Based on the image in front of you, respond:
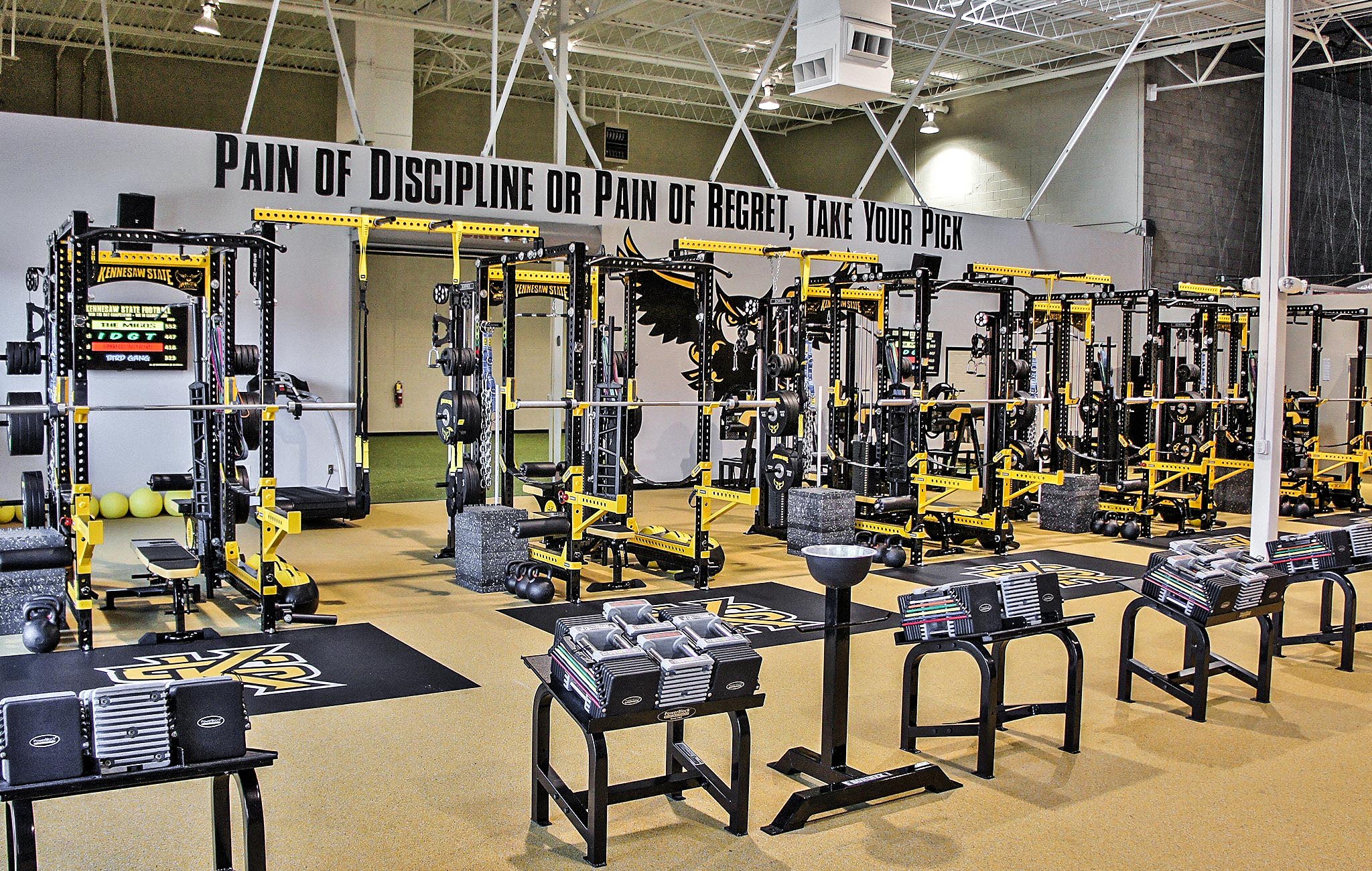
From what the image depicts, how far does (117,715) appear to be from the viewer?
2.65 metres

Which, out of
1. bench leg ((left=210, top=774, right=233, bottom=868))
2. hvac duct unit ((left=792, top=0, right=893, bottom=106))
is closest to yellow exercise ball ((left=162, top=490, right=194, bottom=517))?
hvac duct unit ((left=792, top=0, right=893, bottom=106))

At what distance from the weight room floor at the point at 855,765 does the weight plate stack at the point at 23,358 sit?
220cm

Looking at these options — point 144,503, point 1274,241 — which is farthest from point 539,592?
point 1274,241

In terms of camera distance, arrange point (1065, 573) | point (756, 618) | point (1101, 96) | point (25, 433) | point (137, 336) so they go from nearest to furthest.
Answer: point (756, 618)
point (25, 433)
point (1065, 573)
point (137, 336)
point (1101, 96)

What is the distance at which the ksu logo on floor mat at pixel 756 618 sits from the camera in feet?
20.9

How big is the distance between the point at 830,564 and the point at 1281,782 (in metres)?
1.99

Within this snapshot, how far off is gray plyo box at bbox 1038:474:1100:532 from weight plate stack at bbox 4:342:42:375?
833cm

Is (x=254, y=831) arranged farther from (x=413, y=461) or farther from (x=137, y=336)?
(x=413, y=461)

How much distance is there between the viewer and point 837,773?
3.83 m

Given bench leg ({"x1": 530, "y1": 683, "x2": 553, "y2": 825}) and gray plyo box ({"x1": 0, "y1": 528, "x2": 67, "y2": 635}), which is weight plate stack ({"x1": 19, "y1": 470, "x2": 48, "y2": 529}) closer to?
gray plyo box ({"x1": 0, "y1": 528, "x2": 67, "y2": 635})

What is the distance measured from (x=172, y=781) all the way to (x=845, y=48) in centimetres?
836

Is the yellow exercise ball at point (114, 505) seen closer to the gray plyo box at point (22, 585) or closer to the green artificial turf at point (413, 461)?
the green artificial turf at point (413, 461)

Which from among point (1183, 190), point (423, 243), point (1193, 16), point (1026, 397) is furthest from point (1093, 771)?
point (1183, 190)

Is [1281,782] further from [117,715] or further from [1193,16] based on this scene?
[1193,16]
